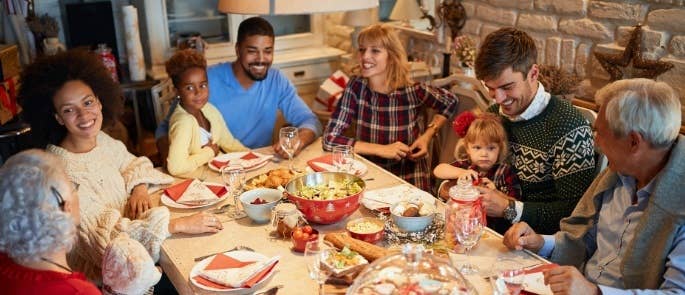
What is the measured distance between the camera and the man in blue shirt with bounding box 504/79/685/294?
1.48 metres

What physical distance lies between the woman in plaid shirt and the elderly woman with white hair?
1.43 m

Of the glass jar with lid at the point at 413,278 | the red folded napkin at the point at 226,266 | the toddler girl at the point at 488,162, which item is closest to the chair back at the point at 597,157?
the toddler girl at the point at 488,162

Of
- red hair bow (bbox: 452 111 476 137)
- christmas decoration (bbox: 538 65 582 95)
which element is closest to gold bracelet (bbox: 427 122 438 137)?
red hair bow (bbox: 452 111 476 137)

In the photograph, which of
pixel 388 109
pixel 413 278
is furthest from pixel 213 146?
pixel 413 278

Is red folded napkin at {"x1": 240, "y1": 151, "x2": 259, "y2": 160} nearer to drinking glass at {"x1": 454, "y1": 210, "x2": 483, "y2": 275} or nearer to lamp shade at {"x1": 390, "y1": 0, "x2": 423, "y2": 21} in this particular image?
drinking glass at {"x1": 454, "y1": 210, "x2": 483, "y2": 275}

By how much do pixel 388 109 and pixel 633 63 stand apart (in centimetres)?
107

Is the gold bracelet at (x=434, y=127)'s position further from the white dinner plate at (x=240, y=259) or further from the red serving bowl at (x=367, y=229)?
the white dinner plate at (x=240, y=259)

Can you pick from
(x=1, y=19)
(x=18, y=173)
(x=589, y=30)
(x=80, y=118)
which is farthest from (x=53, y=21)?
(x=589, y=30)

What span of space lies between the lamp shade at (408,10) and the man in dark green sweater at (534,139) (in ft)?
5.79

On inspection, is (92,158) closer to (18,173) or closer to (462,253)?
(18,173)

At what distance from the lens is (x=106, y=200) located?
6.86ft

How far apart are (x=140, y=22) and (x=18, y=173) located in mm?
3114

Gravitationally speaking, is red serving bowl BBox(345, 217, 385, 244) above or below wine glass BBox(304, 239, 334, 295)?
below

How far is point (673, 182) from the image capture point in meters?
1.48
